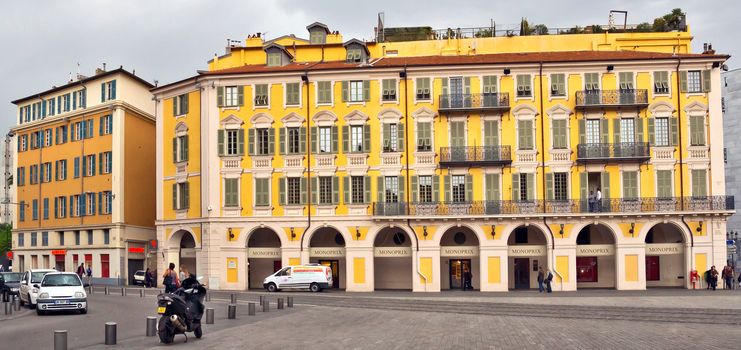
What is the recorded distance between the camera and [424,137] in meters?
57.8

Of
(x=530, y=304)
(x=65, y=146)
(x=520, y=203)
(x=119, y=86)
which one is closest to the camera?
(x=530, y=304)

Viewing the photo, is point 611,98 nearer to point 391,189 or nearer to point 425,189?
point 425,189

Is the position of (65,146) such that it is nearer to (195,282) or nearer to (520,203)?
(520,203)

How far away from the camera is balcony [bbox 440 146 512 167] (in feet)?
A: 185

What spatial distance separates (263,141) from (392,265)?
40.3ft

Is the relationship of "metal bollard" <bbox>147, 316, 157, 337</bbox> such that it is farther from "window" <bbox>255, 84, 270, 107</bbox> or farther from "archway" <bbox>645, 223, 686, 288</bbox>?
"archway" <bbox>645, 223, 686, 288</bbox>

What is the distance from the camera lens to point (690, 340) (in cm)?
2486

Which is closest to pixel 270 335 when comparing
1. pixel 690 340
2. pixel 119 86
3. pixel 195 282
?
pixel 195 282

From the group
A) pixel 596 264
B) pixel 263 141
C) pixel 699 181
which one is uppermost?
pixel 263 141

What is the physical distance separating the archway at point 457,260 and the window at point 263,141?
1344 centimetres

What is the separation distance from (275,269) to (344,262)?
192 inches

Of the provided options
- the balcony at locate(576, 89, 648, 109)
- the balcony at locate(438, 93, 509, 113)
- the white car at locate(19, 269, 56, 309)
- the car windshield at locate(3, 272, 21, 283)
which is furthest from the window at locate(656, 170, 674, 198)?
the car windshield at locate(3, 272, 21, 283)

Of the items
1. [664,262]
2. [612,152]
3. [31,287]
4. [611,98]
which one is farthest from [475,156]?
[31,287]

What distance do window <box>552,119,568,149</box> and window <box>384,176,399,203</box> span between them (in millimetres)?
10744
